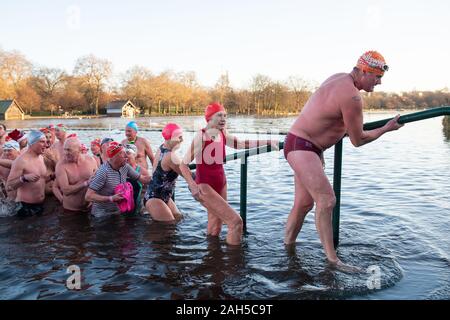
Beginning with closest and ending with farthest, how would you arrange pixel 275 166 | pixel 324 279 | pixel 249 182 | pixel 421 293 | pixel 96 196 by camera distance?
pixel 421 293 < pixel 324 279 < pixel 96 196 < pixel 249 182 < pixel 275 166

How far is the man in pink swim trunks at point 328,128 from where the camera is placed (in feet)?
12.5

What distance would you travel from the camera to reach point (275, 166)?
1384 centimetres

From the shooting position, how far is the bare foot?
412 centimetres

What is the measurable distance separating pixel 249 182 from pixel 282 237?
5158mm

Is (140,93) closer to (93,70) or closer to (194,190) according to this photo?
(93,70)

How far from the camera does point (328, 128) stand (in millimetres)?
4082

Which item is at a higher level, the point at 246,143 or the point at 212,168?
the point at 246,143

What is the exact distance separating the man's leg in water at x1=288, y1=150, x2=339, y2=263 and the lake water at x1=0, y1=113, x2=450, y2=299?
489 mm

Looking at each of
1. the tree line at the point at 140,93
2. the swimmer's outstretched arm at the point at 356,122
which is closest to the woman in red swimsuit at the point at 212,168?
the swimmer's outstretched arm at the point at 356,122

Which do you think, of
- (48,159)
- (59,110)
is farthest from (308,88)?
(48,159)

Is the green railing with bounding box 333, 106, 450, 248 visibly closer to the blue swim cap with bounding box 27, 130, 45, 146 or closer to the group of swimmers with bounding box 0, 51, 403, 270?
the group of swimmers with bounding box 0, 51, 403, 270

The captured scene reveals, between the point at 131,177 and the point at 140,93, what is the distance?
101 metres

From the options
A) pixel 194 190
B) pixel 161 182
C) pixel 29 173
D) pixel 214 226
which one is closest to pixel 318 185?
pixel 194 190
